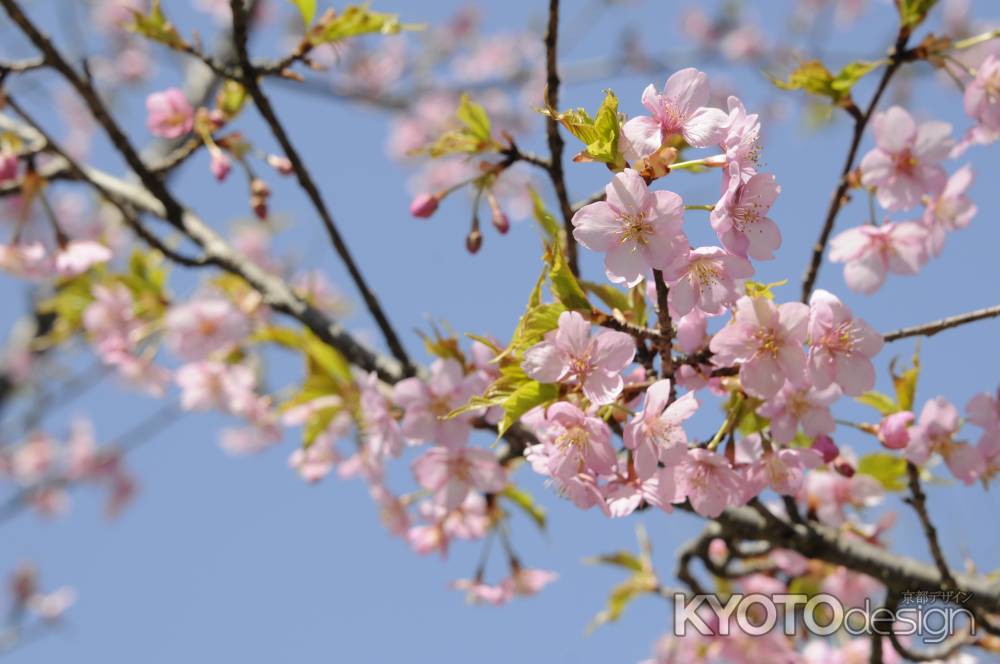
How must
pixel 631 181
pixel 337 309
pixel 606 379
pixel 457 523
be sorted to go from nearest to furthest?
pixel 631 181, pixel 606 379, pixel 457 523, pixel 337 309

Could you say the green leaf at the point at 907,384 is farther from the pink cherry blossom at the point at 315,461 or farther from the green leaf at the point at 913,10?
the pink cherry blossom at the point at 315,461

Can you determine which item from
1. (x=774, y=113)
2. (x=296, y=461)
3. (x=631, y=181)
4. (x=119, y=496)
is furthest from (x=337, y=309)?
(x=774, y=113)

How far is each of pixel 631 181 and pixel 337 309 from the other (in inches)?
108

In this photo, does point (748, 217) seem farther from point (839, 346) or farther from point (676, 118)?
point (839, 346)

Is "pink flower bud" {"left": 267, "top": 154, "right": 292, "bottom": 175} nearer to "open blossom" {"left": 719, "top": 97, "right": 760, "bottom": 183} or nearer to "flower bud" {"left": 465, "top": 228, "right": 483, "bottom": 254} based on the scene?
"flower bud" {"left": 465, "top": 228, "right": 483, "bottom": 254}

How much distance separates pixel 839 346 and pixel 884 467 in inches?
27.4

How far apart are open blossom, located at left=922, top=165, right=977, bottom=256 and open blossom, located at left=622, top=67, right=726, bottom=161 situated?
2.74ft

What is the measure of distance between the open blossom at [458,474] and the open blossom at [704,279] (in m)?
0.62

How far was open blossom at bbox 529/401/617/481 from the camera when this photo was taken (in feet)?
4.15

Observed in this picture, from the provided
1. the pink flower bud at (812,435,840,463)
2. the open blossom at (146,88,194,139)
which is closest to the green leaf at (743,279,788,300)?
the pink flower bud at (812,435,840,463)

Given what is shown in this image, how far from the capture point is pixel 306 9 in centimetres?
189

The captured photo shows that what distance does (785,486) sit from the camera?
58.5 inches

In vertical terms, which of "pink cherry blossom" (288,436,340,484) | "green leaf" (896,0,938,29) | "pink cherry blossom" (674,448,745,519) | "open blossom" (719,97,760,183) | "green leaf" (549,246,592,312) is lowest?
"pink cherry blossom" (674,448,745,519)

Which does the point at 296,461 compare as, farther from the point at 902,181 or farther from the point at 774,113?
the point at 774,113
